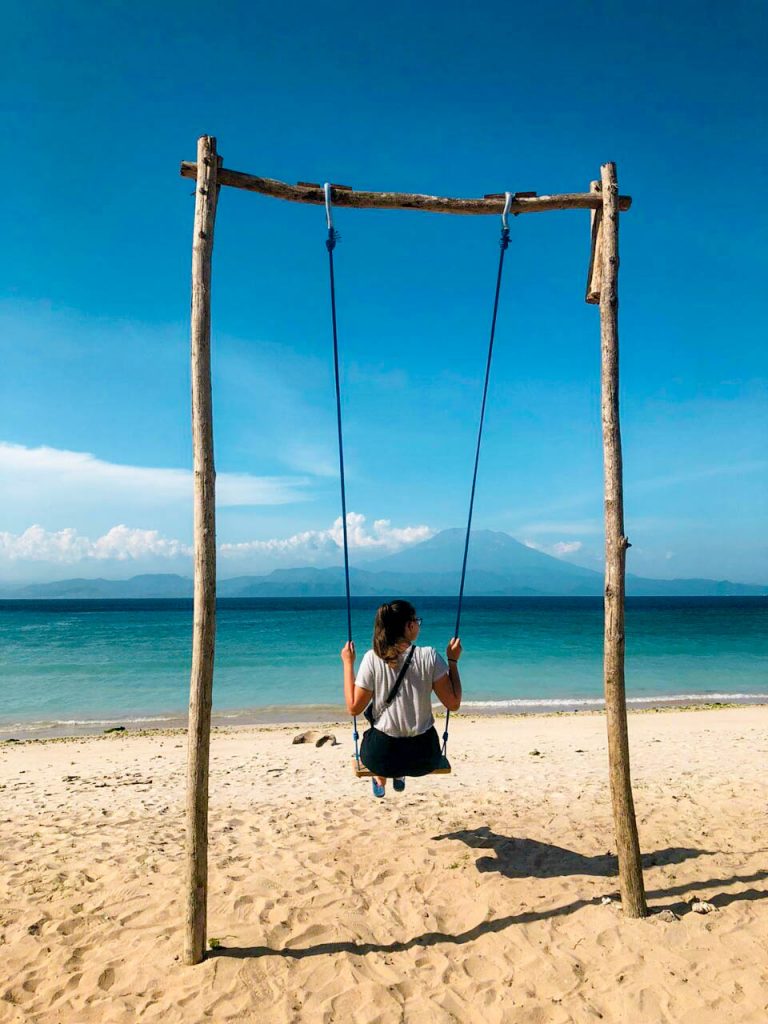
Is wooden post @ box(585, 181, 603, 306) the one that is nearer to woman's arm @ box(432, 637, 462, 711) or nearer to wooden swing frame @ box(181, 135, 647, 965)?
wooden swing frame @ box(181, 135, 647, 965)

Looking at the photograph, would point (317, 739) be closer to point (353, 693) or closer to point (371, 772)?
point (371, 772)

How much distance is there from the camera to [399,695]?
470 cm

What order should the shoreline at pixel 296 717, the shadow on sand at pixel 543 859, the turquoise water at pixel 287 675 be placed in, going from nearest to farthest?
the shadow on sand at pixel 543 859
the shoreline at pixel 296 717
the turquoise water at pixel 287 675

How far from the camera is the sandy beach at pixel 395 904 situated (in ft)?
11.3

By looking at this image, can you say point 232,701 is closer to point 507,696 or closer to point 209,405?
point 507,696

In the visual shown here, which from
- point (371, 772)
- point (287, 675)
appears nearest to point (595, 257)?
point (371, 772)

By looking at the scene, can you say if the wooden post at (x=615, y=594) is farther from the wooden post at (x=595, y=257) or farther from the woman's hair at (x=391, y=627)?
the woman's hair at (x=391, y=627)

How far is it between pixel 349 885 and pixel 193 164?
4961 mm

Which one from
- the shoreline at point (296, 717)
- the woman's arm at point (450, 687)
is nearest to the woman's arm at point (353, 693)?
the woman's arm at point (450, 687)

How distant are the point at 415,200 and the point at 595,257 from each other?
1.35m

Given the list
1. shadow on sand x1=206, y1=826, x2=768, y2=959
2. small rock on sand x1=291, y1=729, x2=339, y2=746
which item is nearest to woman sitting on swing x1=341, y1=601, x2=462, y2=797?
shadow on sand x1=206, y1=826, x2=768, y2=959

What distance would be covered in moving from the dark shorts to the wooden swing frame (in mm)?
142

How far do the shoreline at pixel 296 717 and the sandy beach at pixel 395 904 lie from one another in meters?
7.55

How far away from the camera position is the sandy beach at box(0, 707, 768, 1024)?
3451mm
